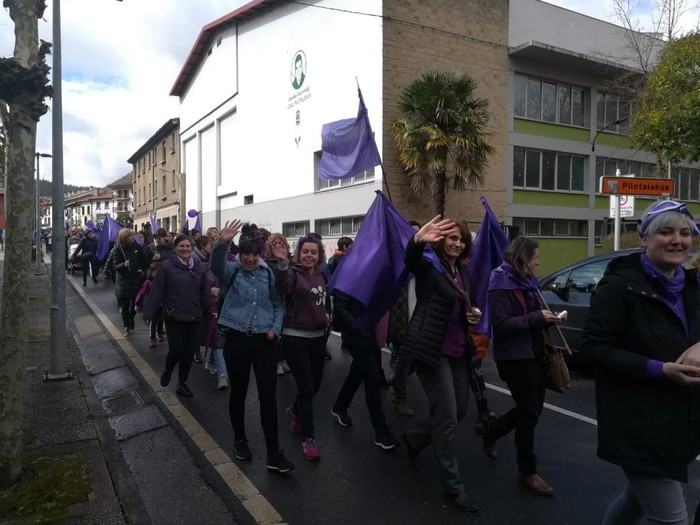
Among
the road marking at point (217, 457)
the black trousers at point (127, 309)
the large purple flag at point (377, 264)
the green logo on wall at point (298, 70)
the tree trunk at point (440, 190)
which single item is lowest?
the road marking at point (217, 457)

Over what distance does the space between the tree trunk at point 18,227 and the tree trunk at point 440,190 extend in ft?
45.6

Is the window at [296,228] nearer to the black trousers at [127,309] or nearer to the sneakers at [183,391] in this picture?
the black trousers at [127,309]

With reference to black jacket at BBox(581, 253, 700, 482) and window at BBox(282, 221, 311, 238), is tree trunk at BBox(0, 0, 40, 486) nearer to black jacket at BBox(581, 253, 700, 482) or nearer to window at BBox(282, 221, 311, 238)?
black jacket at BBox(581, 253, 700, 482)

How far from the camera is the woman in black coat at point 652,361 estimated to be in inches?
93.7

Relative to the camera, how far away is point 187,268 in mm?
6484

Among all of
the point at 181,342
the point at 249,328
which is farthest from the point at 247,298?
the point at 181,342

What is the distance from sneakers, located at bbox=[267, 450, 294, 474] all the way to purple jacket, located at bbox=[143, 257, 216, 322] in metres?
2.38

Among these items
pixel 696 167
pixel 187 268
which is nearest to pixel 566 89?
pixel 696 167

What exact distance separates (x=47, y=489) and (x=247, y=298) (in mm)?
1837

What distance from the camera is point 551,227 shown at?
2294 centimetres

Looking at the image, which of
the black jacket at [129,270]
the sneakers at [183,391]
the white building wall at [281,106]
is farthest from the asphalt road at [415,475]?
the white building wall at [281,106]

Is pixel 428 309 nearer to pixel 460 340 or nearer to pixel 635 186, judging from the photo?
pixel 460 340

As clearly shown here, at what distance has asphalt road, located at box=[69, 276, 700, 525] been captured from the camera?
12.2 ft

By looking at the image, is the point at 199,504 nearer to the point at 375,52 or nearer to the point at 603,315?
the point at 603,315
